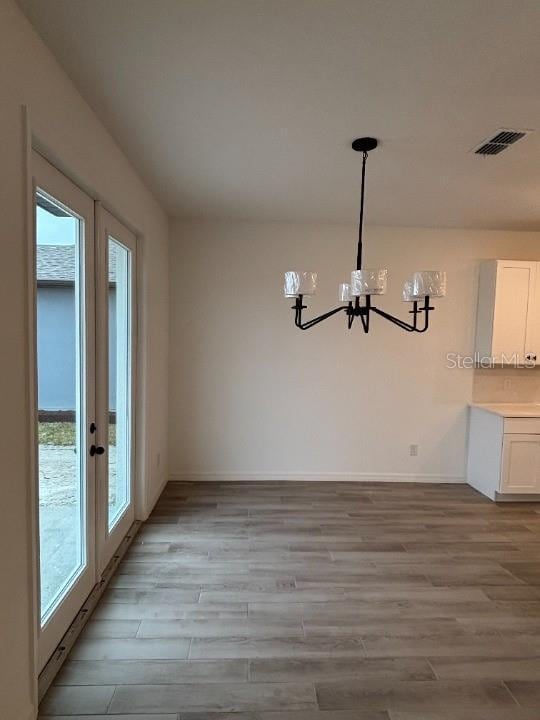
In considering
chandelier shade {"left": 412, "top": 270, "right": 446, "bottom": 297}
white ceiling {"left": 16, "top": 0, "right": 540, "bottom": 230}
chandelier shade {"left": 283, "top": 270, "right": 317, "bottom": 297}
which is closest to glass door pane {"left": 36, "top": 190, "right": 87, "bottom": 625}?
white ceiling {"left": 16, "top": 0, "right": 540, "bottom": 230}

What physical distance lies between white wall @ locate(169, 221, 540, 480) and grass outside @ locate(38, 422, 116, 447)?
2127 millimetres

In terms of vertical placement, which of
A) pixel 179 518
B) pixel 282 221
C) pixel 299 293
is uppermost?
pixel 282 221

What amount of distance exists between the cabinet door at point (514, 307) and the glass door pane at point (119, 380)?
3.50 metres

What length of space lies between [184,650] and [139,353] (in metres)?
2.09

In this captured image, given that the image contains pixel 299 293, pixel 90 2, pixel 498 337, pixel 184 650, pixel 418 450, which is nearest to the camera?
pixel 90 2

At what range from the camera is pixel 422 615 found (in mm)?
2418

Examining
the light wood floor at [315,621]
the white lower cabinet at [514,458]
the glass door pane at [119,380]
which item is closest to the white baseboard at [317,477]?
the white lower cabinet at [514,458]

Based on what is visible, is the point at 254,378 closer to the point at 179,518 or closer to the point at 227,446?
the point at 227,446

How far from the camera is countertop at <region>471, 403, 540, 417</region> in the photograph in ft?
13.1

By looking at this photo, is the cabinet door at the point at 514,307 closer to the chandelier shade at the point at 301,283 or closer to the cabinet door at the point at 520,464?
the cabinet door at the point at 520,464

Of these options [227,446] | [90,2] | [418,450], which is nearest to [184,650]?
[227,446]

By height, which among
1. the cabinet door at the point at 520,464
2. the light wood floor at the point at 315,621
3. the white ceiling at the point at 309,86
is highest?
the white ceiling at the point at 309,86

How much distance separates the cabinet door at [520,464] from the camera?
3998 mm

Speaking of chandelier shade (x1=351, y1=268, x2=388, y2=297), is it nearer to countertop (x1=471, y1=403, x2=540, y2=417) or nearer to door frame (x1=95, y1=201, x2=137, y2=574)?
door frame (x1=95, y1=201, x2=137, y2=574)
